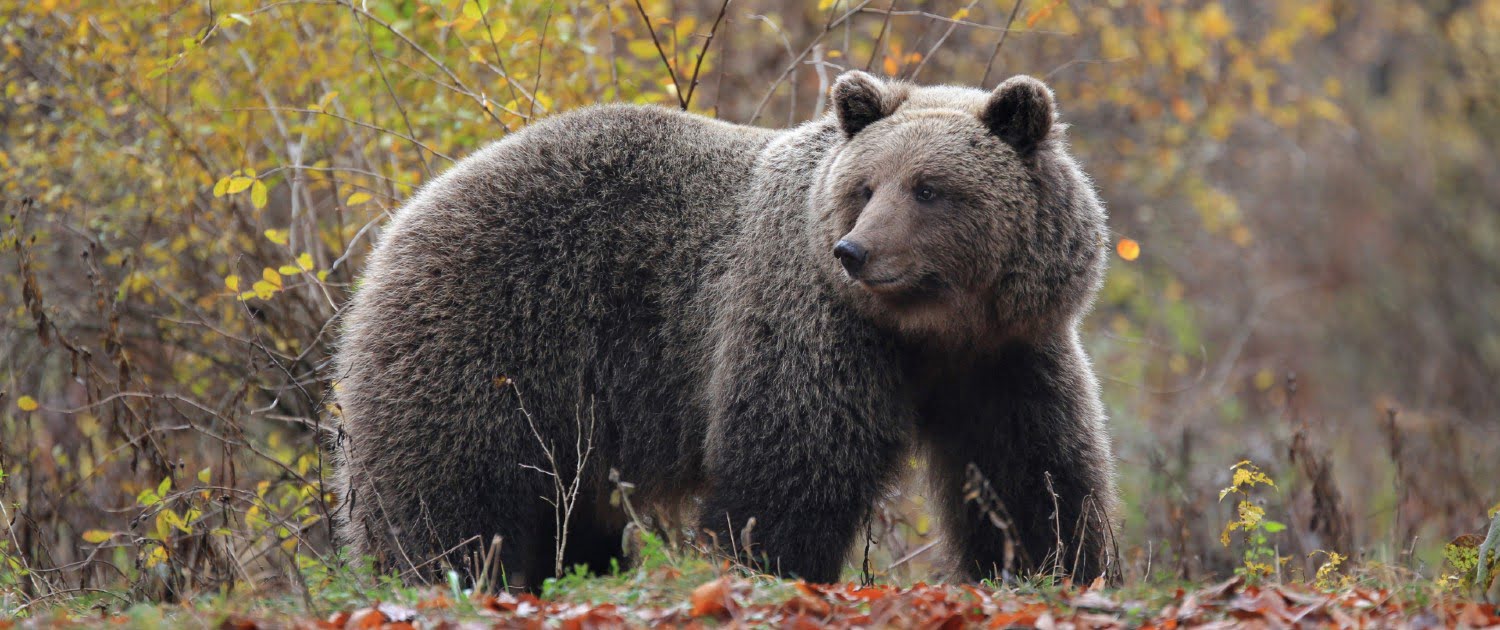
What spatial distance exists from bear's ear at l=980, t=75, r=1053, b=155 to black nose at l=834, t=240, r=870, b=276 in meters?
0.90

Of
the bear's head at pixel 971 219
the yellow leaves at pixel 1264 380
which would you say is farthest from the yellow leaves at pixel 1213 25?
the bear's head at pixel 971 219

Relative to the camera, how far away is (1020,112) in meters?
6.04

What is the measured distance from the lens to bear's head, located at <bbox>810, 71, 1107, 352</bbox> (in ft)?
19.5

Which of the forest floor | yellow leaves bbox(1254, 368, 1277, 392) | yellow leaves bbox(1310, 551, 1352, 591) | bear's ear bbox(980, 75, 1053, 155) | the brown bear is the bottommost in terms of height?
yellow leaves bbox(1254, 368, 1277, 392)

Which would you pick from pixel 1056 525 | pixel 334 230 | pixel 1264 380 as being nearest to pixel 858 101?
pixel 1056 525

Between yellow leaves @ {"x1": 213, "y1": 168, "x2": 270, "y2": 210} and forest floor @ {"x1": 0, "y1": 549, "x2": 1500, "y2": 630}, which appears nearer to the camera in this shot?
forest floor @ {"x1": 0, "y1": 549, "x2": 1500, "y2": 630}

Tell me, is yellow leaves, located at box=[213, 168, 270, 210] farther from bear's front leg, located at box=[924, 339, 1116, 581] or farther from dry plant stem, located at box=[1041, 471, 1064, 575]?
dry plant stem, located at box=[1041, 471, 1064, 575]

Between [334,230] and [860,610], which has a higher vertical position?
[334,230]

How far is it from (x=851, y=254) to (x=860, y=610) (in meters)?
1.59

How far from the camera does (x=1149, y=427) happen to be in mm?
14148

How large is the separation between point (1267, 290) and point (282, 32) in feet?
44.6

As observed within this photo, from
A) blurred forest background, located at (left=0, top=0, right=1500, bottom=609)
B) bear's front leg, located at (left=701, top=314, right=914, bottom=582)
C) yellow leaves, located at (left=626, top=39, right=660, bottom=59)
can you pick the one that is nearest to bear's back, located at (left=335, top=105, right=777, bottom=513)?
bear's front leg, located at (left=701, top=314, right=914, bottom=582)

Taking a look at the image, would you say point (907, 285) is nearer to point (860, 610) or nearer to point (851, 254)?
point (851, 254)

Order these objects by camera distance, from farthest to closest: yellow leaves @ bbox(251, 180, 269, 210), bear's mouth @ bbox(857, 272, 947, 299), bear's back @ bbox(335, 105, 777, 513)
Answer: yellow leaves @ bbox(251, 180, 269, 210)
bear's back @ bbox(335, 105, 777, 513)
bear's mouth @ bbox(857, 272, 947, 299)
